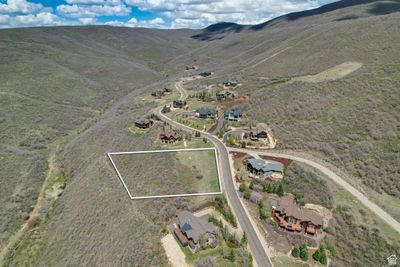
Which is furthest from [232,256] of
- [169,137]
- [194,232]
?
[169,137]

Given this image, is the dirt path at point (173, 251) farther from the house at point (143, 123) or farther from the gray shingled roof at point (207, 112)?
the gray shingled roof at point (207, 112)

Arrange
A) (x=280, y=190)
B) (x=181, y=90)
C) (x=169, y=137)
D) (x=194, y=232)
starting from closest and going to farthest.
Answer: (x=194, y=232) < (x=280, y=190) < (x=169, y=137) < (x=181, y=90)

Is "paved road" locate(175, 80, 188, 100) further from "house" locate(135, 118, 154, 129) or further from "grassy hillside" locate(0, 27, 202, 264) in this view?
"house" locate(135, 118, 154, 129)

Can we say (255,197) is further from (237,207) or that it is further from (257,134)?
(257,134)

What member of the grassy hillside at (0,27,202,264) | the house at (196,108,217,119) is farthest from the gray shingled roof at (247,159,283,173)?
the grassy hillside at (0,27,202,264)

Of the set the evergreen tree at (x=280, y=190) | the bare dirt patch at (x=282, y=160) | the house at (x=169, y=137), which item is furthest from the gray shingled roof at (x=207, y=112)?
the evergreen tree at (x=280, y=190)

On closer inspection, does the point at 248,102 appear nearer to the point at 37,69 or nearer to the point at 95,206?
the point at 95,206

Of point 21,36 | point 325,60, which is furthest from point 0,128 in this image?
point 21,36
